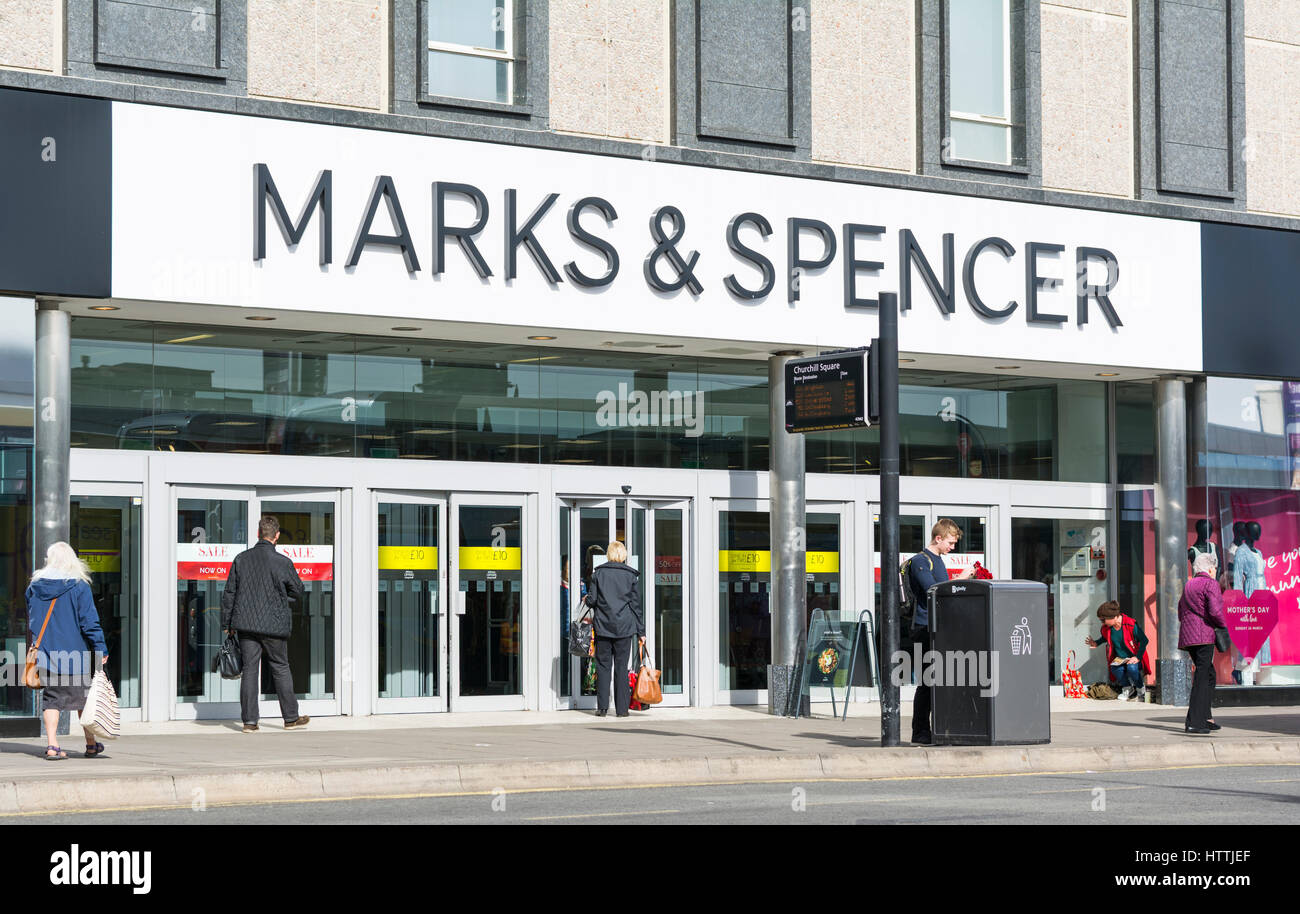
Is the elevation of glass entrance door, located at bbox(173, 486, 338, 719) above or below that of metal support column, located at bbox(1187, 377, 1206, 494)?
below

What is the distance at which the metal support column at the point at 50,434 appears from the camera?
1595 cm

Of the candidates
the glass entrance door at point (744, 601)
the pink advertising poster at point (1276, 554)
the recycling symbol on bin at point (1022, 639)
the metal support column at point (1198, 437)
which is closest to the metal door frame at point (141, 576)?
the glass entrance door at point (744, 601)

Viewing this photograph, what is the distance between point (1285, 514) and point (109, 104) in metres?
14.1

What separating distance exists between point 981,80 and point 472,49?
242 inches

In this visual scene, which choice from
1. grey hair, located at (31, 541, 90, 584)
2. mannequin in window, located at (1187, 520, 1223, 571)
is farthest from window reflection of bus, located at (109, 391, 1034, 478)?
grey hair, located at (31, 541, 90, 584)

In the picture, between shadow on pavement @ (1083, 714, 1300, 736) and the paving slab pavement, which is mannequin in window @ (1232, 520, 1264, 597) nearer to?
shadow on pavement @ (1083, 714, 1300, 736)

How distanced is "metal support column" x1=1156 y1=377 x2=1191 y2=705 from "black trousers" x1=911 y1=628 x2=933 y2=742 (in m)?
7.50

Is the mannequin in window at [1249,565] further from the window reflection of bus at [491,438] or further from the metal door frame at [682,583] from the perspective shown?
the metal door frame at [682,583]

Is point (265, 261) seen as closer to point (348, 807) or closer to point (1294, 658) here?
point (348, 807)

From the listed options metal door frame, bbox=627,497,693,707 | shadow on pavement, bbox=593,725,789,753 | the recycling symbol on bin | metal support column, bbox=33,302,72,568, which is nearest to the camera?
the recycling symbol on bin

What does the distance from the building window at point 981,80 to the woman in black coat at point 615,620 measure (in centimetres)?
611

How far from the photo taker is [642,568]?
65.9 feet

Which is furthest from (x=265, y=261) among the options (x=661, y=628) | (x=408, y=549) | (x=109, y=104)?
(x=661, y=628)

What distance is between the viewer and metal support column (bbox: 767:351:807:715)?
19.6 m
